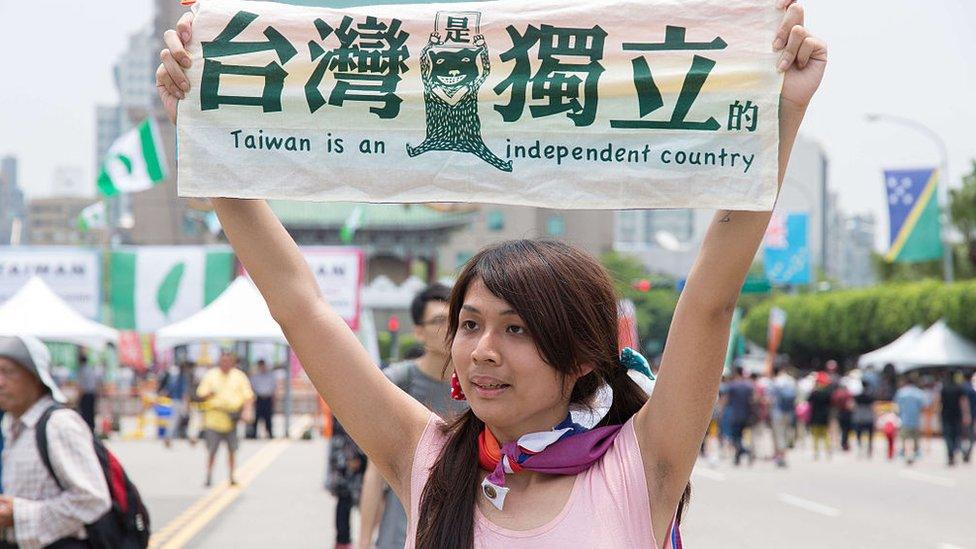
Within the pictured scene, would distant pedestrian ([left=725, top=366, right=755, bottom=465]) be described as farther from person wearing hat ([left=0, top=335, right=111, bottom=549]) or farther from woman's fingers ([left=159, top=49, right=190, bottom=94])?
woman's fingers ([left=159, top=49, right=190, bottom=94])

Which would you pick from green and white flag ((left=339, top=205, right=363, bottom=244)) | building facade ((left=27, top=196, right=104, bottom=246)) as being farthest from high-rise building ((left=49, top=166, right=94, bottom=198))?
green and white flag ((left=339, top=205, right=363, bottom=244))

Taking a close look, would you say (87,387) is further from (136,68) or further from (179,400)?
(136,68)

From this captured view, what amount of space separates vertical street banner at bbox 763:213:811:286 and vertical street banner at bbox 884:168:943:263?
11.8 feet

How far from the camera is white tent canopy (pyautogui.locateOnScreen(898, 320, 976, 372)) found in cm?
3180

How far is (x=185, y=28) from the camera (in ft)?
8.00

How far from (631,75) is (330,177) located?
58 cm

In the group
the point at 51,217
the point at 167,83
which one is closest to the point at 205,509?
the point at 167,83

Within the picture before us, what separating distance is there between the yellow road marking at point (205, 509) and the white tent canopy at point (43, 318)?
3.00 meters

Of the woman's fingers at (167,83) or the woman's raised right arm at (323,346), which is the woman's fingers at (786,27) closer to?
the woman's raised right arm at (323,346)

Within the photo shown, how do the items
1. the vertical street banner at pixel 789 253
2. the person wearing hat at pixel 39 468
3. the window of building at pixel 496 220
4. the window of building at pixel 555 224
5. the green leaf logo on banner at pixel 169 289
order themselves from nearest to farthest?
the person wearing hat at pixel 39 468, the green leaf logo on banner at pixel 169 289, the vertical street banner at pixel 789 253, the window of building at pixel 555 224, the window of building at pixel 496 220

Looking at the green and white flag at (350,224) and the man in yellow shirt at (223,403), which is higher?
the green and white flag at (350,224)

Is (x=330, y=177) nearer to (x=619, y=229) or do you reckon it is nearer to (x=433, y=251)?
(x=433, y=251)

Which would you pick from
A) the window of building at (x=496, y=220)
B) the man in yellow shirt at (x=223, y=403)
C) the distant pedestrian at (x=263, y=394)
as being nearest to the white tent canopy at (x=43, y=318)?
the man in yellow shirt at (x=223, y=403)

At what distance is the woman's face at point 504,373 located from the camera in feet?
7.54
